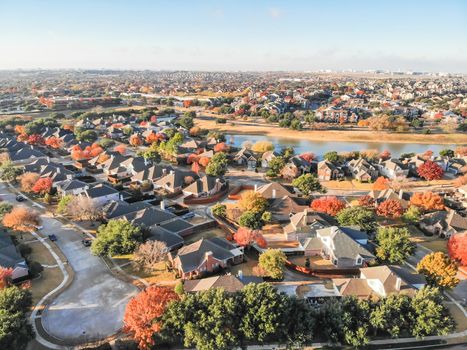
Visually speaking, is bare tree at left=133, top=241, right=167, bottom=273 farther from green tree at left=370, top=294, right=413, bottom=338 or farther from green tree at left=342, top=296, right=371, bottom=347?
green tree at left=370, top=294, right=413, bottom=338

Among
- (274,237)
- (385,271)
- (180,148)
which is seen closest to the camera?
(385,271)

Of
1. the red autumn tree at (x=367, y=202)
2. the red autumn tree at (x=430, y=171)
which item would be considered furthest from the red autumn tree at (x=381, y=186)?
the red autumn tree at (x=430, y=171)

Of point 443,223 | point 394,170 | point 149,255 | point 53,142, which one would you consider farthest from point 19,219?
point 394,170

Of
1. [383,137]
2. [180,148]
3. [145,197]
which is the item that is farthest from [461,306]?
[383,137]

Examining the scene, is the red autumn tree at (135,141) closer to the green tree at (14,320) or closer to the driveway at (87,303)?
the driveway at (87,303)

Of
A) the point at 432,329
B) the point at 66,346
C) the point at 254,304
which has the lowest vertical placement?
the point at 66,346

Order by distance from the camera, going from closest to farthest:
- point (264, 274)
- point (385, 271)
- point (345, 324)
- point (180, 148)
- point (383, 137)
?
1. point (345, 324)
2. point (385, 271)
3. point (264, 274)
4. point (180, 148)
5. point (383, 137)

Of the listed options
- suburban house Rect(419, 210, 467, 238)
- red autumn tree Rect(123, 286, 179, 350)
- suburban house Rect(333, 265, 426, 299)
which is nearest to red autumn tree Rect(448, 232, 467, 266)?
suburban house Rect(419, 210, 467, 238)

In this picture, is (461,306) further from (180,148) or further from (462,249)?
(180,148)
